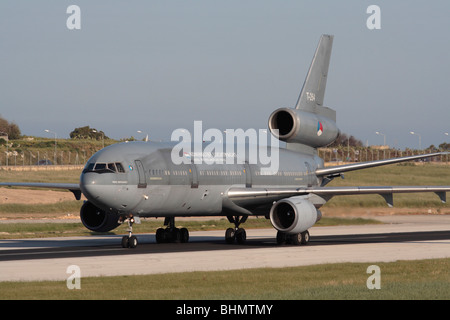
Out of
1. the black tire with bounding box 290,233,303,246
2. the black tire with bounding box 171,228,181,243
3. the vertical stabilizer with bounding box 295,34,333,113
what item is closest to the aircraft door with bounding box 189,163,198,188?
the black tire with bounding box 171,228,181,243

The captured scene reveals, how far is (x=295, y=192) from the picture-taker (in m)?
34.8

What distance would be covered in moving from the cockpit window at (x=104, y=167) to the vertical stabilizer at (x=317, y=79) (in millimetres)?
14006

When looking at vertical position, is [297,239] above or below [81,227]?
above

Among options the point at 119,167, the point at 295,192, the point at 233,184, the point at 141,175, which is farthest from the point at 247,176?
the point at 119,167

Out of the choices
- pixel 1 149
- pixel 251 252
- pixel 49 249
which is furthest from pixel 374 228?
pixel 1 149

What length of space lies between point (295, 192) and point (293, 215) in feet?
4.18

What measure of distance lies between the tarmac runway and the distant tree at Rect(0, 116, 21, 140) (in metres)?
132

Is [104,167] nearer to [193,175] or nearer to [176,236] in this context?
[193,175]

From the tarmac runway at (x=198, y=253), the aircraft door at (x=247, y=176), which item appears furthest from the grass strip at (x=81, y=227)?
the aircraft door at (x=247, y=176)

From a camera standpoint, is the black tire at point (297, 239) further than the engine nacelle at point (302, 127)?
No

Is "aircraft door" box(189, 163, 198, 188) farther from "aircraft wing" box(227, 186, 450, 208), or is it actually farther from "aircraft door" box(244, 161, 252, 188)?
"aircraft door" box(244, 161, 252, 188)

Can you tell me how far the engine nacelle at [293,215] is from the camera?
33031 millimetres

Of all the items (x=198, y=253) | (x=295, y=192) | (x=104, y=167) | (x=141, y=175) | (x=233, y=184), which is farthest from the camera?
(x=233, y=184)

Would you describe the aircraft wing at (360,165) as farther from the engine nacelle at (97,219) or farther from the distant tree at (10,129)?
the distant tree at (10,129)
